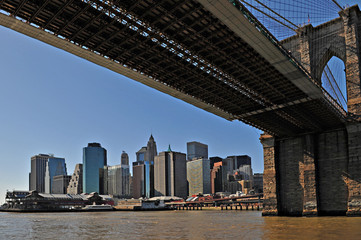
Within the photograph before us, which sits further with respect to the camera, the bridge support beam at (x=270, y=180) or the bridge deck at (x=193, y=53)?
the bridge support beam at (x=270, y=180)

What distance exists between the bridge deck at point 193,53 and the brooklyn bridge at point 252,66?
12 centimetres

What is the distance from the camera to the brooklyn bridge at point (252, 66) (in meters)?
30.6

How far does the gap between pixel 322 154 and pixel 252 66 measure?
81.5ft

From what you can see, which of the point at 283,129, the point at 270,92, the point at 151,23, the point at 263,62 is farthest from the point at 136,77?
the point at 283,129

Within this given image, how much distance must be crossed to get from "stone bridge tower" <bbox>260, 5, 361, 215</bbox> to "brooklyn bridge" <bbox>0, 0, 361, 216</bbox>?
0.51 ft

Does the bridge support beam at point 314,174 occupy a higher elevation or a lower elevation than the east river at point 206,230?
higher

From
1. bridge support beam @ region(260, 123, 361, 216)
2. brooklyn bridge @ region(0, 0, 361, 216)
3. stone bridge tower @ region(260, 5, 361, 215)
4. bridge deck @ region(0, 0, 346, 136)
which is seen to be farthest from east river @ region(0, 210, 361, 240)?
bridge deck @ region(0, 0, 346, 136)

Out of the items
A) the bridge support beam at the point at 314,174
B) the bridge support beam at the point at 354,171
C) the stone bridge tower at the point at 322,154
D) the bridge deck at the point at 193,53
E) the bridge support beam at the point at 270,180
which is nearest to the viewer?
the bridge deck at the point at 193,53

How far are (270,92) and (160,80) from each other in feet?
52.6

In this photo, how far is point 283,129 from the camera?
205 ft

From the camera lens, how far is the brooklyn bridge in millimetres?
30609

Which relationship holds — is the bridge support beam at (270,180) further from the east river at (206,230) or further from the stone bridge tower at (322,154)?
the east river at (206,230)

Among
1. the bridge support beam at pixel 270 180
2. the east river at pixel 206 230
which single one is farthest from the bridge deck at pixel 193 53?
the east river at pixel 206 230

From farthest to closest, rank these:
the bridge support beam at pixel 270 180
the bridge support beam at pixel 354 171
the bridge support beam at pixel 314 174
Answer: the bridge support beam at pixel 270 180
the bridge support beam at pixel 314 174
the bridge support beam at pixel 354 171
